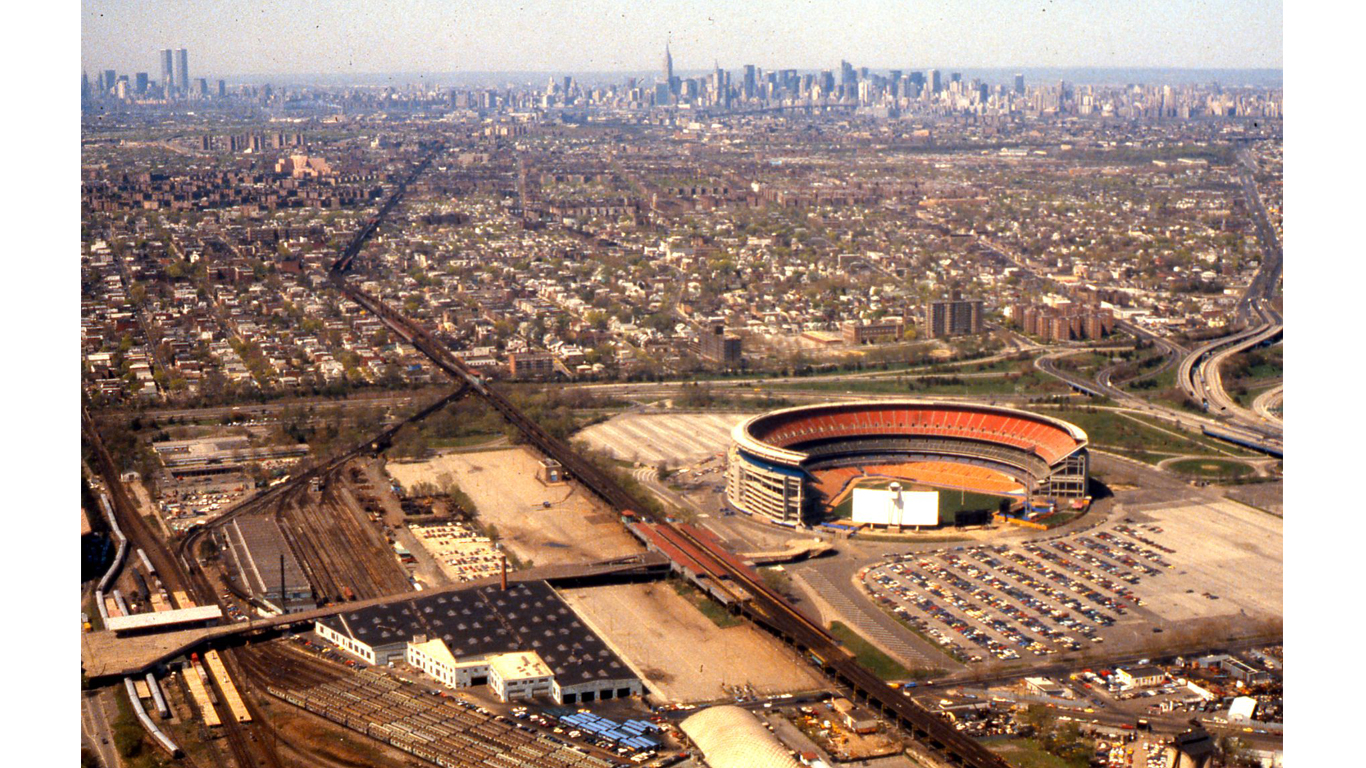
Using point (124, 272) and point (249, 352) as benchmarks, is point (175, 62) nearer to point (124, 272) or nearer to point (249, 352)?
point (124, 272)

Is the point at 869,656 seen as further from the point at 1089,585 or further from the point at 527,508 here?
the point at 527,508

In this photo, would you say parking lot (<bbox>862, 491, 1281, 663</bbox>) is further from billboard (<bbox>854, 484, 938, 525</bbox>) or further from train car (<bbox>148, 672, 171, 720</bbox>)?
train car (<bbox>148, 672, 171, 720</bbox>)

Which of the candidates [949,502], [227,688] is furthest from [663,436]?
[227,688]

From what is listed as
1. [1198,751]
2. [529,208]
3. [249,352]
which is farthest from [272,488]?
[529,208]

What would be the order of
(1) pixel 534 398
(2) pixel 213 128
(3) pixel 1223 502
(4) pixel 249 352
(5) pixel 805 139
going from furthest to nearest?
(5) pixel 805 139 < (2) pixel 213 128 < (4) pixel 249 352 < (1) pixel 534 398 < (3) pixel 1223 502

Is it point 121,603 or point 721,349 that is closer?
point 121,603

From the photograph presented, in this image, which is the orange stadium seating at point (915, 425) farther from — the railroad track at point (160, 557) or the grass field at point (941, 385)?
the railroad track at point (160, 557)
